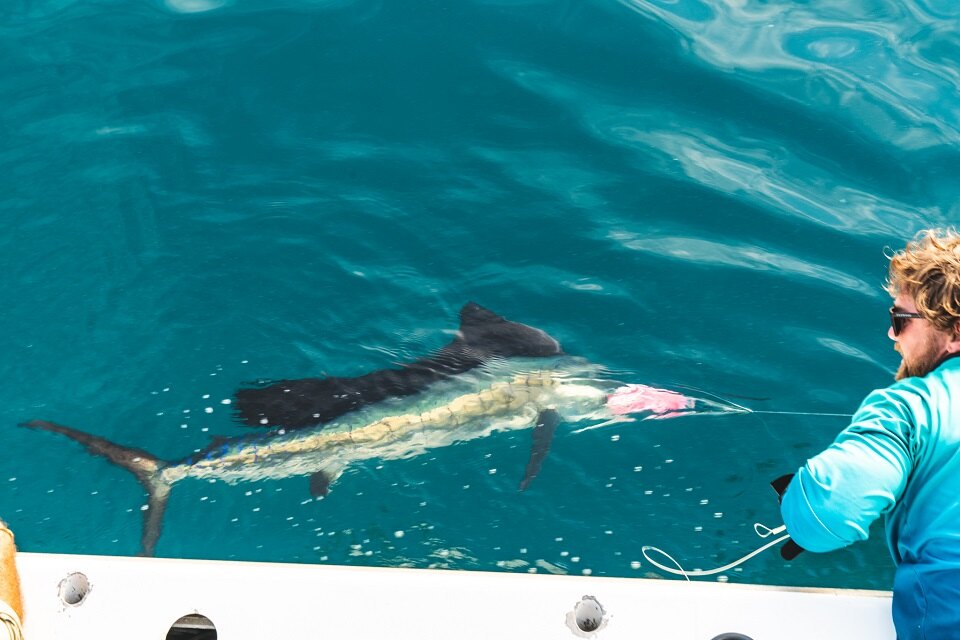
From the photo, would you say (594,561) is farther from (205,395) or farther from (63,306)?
(63,306)

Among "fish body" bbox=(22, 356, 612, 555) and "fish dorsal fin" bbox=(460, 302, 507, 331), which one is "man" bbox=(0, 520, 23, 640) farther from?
"fish dorsal fin" bbox=(460, 302, 507, 331)

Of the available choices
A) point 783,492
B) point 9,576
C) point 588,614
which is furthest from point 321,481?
point 783,492

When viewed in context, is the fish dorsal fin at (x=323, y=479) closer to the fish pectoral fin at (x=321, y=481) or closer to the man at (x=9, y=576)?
the fish pectoral fin at (x=321, y=481)

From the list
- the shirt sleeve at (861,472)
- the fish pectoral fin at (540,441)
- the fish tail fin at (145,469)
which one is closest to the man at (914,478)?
the shirt sleeve at (861,472)

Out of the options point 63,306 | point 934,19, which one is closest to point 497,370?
point 63,306

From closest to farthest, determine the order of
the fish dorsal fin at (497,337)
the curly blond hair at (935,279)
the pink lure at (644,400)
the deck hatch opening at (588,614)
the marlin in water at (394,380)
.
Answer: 1. the curly blond hair at (935,279)
2. the deck hatch opening at (588,614)
3. the marlin in water at (394,380)
4. the pink lure at (644,400)
5. the fish dorsal fin at (497,337)

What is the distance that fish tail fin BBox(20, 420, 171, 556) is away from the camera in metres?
4.40

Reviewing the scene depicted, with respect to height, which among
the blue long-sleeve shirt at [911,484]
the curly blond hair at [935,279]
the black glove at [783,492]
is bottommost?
the black glove at [783,492]

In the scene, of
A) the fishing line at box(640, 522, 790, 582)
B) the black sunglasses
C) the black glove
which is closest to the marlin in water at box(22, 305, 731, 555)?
the fishing line at box(640, 522, 790, 582)

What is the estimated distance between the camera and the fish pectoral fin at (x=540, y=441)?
4.64 meters

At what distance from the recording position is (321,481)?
15.0 ft

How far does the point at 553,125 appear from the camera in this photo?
637cm

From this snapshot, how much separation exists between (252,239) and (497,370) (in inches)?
74.5

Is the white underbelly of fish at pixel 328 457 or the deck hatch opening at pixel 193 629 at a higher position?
the deck hatch opening at pixel 193 629
